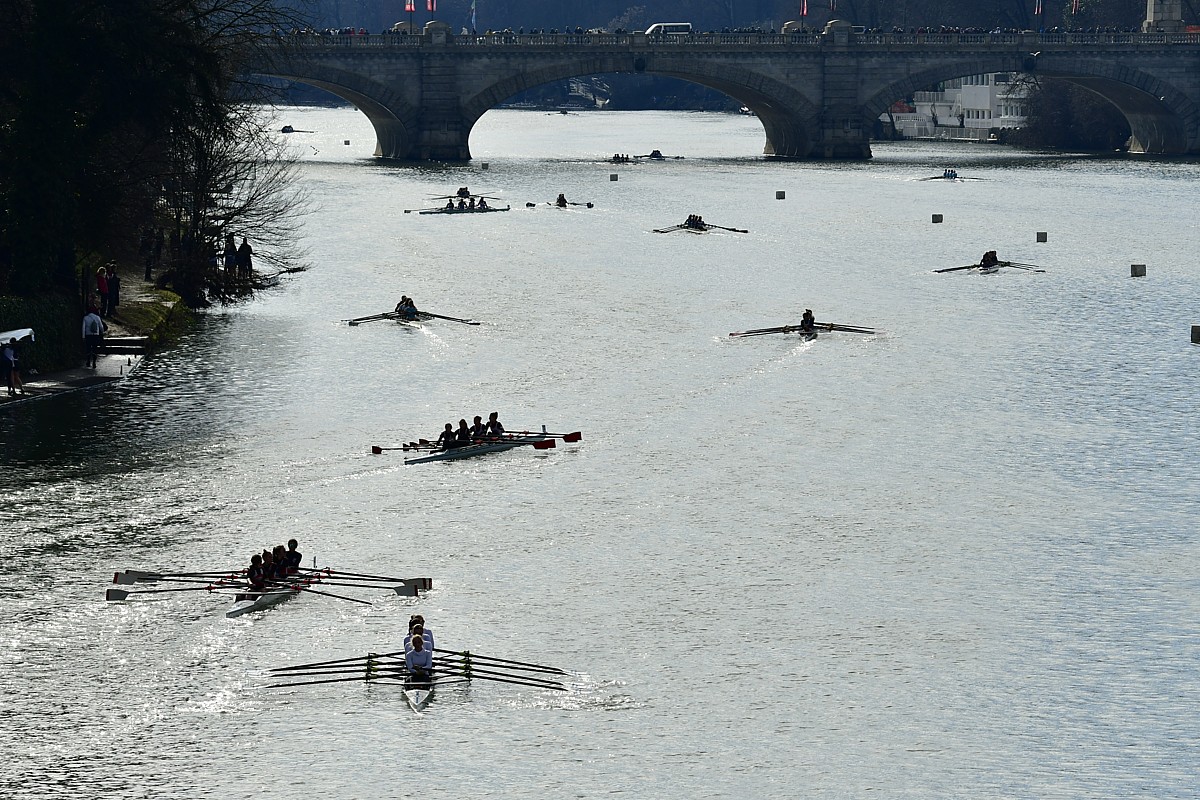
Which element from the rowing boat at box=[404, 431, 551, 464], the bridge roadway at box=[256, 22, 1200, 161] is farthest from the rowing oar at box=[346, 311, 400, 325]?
the bridge roadway at box=[256, 22, 1200, 161]

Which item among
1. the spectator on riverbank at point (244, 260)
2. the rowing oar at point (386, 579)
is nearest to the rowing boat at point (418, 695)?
the rowing oar at point (386, 579)

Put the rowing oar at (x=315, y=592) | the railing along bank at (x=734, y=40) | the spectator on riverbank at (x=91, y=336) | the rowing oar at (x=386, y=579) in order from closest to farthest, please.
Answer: the rowing oar at (x=315, y=592)
the rowing oar at (x=386, y=579)
the spectator on riverbank at (x=91, y=336)
the railing along bank at (x=734, y=40)

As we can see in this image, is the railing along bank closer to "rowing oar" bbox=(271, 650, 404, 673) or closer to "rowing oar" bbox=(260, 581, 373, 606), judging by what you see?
"rowing oar" bbox=(260, 581, 373, 606)

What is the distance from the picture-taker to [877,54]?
586 ft

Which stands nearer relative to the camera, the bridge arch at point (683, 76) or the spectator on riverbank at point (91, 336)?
the spectator on riverbank at point (91, 336)

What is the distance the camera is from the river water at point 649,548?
1326 inches

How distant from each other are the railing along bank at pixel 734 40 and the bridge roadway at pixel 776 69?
15 cm

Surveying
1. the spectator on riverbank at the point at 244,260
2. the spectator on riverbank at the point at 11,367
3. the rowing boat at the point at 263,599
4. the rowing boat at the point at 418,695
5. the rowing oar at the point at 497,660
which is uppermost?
the spectator on riverbank at the point at 244,260

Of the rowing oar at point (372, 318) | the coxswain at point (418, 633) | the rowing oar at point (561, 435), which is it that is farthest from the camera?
the rowing oar at point (372, 318)

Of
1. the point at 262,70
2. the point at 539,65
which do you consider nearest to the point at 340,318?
the point at 262,70

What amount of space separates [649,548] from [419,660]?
35.1 ft

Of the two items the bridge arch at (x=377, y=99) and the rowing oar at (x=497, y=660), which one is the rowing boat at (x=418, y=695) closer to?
the rowing oar at (x=497, y=660)

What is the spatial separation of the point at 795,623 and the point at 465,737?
908 cm

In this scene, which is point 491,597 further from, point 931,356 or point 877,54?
point 877,54
